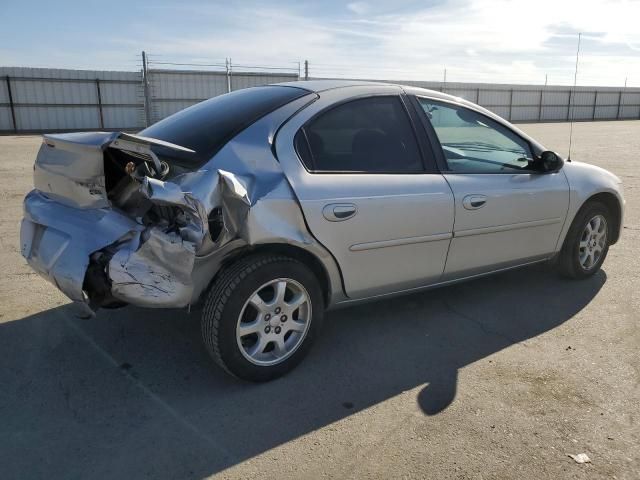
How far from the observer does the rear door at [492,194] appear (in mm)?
3701

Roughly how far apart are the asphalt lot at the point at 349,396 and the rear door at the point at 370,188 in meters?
0.56

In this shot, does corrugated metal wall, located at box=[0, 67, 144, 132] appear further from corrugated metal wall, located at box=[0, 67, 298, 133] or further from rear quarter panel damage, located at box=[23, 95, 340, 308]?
rear quarter panel damage, located at box=[23, 95, 340, 308]

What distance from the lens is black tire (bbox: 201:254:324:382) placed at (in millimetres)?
2852

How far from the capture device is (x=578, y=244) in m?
4.59

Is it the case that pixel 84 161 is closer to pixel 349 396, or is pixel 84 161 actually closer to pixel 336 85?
pixel 336 85

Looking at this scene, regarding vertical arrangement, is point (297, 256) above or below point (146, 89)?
below

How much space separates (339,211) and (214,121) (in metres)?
0.94

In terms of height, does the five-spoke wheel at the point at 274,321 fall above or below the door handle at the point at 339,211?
below

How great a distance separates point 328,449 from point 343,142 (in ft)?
5.82

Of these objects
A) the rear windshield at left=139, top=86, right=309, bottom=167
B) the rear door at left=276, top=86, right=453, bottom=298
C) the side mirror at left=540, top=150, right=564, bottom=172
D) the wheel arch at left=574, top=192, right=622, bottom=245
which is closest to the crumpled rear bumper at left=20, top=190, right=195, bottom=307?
the rear windshield at left=139, top=86, right=309, bottom=167

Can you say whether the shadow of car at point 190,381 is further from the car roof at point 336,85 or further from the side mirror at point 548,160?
the car roof at point 336,85

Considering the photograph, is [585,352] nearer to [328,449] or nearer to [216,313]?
[328,449]

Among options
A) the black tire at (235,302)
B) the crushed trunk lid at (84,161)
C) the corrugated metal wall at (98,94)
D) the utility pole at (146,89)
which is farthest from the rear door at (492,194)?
the utility pole at (146,89)

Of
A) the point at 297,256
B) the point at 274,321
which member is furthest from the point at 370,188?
the point at 274,321
